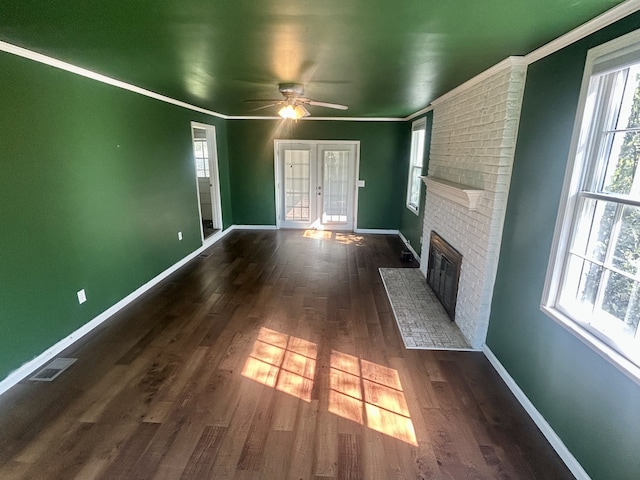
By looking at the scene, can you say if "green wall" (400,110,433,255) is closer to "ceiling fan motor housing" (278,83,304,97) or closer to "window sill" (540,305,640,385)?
"ceiling fan motor housing" (278,83,304,97)

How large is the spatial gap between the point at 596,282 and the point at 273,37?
2311 mm

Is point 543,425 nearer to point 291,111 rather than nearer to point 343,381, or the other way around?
point 343,381

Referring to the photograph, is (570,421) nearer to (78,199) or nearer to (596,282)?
(596,282)

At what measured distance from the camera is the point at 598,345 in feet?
5.58

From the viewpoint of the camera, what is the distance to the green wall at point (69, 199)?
2408 mm

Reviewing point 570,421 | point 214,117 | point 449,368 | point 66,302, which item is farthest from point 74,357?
point 214,117

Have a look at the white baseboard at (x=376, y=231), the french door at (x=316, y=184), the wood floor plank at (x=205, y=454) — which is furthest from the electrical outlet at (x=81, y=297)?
the white baseboard at (x=376, y=231)

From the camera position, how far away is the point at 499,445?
2025mm

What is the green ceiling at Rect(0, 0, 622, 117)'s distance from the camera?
157cm

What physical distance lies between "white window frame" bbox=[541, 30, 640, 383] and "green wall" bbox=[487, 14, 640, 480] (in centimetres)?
5

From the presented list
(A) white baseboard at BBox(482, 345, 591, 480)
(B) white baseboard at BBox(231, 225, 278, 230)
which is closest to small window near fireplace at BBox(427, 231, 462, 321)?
(A) white baseboard at BBox(482, 345, 591, 480)

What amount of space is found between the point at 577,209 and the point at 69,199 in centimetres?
380

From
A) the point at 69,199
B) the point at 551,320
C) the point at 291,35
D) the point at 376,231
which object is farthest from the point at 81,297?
the point at 376,231

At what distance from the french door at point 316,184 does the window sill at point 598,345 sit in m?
5.41
